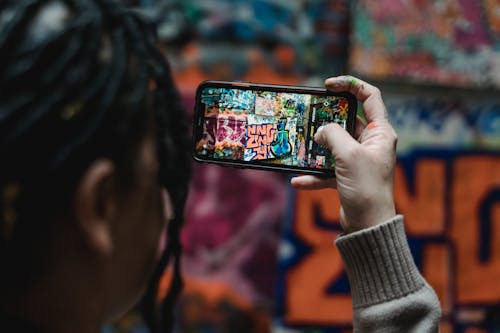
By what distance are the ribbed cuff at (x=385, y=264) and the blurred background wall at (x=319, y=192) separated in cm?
183

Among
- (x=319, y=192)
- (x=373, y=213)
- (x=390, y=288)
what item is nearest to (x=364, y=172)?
(x=373, y=213)

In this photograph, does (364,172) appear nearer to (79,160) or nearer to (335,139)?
(335,139)

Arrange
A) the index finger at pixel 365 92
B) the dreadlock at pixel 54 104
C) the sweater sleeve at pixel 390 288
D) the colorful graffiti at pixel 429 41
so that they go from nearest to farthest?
1. the dreadlock at pixel 54 104
2. the sweater sleeve at pixel 390 288
3. the index finger at pixel 365 92
4. the colorful graffiti at pixel 429 41

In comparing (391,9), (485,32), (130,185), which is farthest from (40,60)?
(485,32)

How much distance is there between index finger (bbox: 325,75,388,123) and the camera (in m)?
0.96

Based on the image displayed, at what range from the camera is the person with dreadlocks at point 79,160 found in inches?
22.1

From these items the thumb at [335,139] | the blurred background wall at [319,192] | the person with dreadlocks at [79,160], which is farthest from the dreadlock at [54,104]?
the blurred background wall at [319,192]

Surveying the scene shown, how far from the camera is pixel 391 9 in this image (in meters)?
2.69

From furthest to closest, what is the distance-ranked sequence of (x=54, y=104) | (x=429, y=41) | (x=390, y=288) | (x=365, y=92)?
(x=429, y=41) → (x=365, y=92) → (x=390, y=288) → (x=54, y=104)

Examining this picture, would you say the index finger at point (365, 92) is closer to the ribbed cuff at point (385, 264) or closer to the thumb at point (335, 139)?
the thumb at point (335, 139)

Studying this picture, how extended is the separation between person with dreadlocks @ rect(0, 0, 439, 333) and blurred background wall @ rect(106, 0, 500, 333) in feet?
6.57

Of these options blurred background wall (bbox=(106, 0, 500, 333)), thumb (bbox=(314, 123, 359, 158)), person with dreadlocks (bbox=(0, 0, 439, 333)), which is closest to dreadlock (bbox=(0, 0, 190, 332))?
person with dreadlocks (bbox=(0, 0, 439, 333))

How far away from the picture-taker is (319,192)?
2750 millimetres

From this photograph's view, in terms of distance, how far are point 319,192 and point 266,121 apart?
69.7 inches
